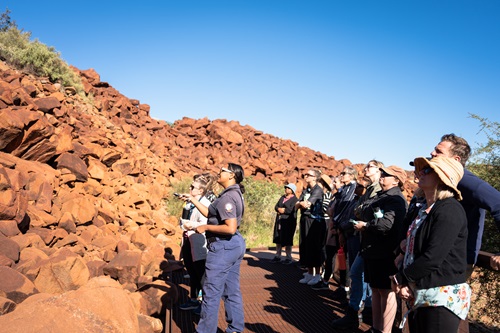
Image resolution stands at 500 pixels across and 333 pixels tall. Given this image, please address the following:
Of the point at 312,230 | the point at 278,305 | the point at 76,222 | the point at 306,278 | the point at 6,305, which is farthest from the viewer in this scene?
the point at 76,222

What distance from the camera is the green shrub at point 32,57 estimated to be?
12656mm

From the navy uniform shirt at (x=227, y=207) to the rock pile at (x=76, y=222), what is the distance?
1.36 metres

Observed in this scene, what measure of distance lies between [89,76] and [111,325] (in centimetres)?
1763

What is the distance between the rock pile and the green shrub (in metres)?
0.55

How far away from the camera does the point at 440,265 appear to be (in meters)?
2.44

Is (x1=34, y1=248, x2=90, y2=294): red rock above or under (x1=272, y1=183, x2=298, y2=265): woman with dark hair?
under

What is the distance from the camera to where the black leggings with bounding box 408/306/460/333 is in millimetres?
2418

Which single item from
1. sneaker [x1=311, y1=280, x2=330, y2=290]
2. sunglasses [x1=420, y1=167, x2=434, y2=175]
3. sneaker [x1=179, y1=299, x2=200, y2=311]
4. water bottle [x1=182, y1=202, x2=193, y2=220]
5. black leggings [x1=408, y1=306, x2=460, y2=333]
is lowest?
sneaker [x1=179, y1=299, x2=200, y2=311]

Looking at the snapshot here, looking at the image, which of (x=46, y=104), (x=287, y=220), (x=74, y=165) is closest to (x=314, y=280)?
(x=287, y=220)

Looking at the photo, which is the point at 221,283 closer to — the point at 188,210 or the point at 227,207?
the point at 227,207

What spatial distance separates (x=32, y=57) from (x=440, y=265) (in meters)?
14.5

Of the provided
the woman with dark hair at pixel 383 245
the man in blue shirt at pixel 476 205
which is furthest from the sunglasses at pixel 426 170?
the woman with dark hair at pixel 383 245

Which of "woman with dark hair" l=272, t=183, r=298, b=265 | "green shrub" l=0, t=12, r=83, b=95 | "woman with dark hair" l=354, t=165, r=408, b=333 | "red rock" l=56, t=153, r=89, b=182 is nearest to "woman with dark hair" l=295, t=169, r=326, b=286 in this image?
"woman with dark hair" l=272, t=183, r=298, b=265

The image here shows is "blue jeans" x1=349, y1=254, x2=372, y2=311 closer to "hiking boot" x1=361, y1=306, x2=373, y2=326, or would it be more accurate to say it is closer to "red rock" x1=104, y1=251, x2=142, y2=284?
"hiking boot" x1=361, y1=306, x2=373, y2=326
